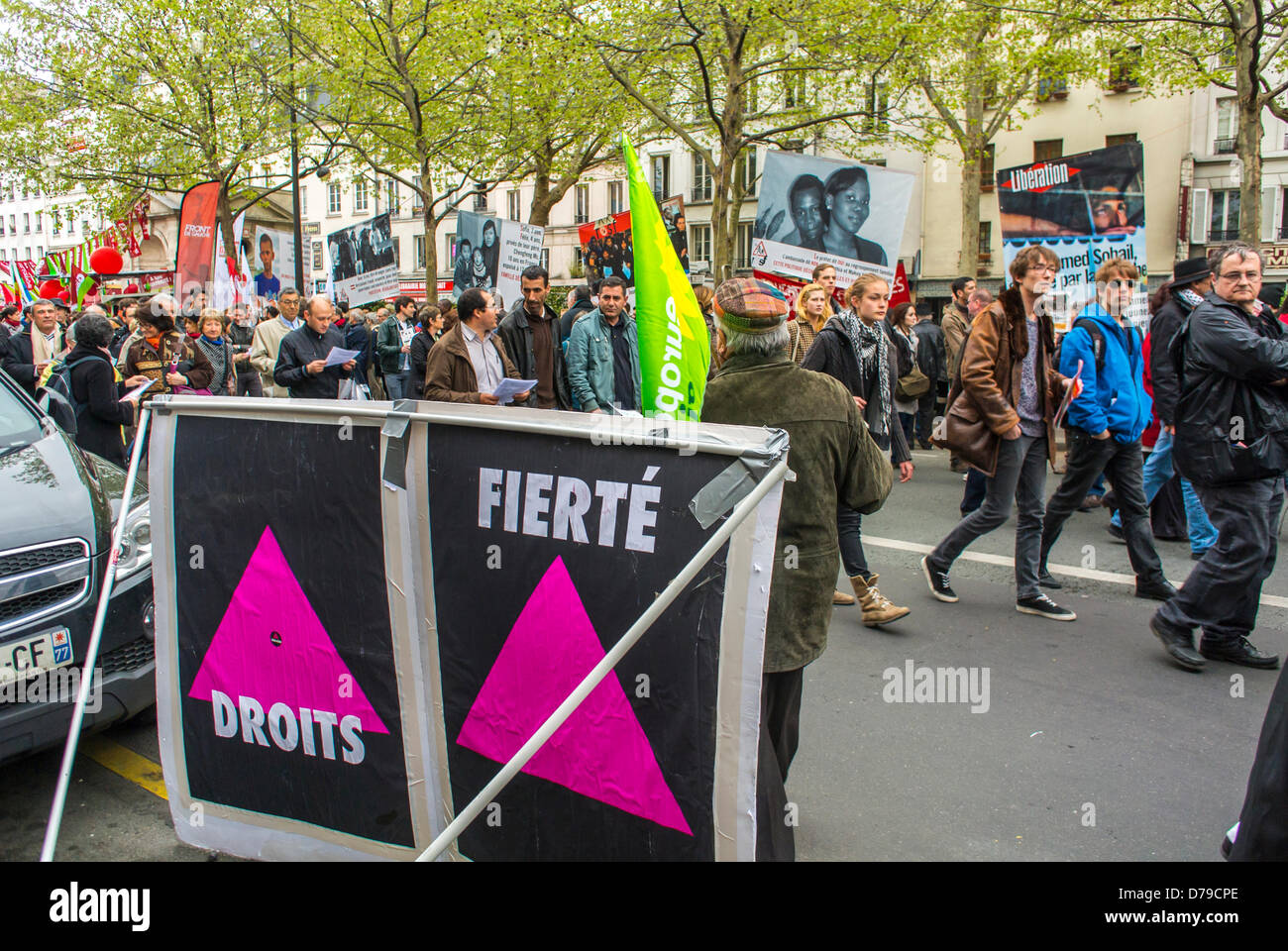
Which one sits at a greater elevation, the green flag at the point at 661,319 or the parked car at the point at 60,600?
the green flag at the point at 661,319

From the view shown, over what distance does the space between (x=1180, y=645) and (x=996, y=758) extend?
1438mm

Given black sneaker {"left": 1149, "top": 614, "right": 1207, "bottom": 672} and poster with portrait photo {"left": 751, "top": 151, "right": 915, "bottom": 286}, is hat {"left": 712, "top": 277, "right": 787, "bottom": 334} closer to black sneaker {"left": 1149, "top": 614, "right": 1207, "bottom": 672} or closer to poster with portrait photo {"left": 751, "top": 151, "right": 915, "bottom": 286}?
black sneaker {"left": 1149, "top": 614, "right": 1207, "bottom": 672}

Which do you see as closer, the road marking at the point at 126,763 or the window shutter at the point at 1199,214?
the road marking at the point at 126,763

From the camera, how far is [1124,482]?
18.5ft

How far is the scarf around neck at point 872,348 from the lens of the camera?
5855mm

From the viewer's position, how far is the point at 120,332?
11.1 metres

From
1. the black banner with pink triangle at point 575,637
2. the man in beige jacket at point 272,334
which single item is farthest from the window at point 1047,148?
the black banner with pink triangle at point 575,637

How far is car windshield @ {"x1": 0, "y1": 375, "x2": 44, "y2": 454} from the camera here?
14.1 ft

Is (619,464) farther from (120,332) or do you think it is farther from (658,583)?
(120,332)

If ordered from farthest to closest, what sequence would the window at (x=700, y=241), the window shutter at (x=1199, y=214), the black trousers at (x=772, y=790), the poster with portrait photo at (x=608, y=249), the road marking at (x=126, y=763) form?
the window at (x=700, y=241), the window shutter at (x=1199, y=214), the poster with portrait photo at (x=608, y=249), the road marking at (x=126, y=763), the black trousers at (x=772, y=790)

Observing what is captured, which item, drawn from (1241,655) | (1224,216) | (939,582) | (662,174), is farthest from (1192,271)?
(662,174)

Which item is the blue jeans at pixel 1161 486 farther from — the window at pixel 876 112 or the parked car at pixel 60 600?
the window at pixel 876 112

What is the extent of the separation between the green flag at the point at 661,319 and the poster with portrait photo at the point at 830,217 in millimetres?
6453
